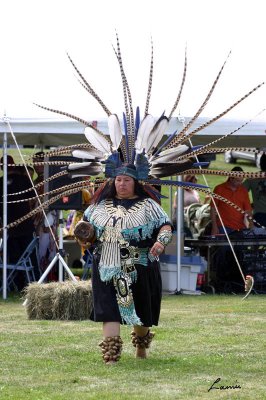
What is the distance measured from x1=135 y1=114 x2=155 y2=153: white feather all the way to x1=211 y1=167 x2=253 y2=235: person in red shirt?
664 centimetres

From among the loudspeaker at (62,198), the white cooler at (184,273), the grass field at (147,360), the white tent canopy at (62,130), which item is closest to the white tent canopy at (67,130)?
the white tent canopy at (62,130)

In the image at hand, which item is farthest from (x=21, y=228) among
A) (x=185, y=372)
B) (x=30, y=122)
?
(x=185, y=372)

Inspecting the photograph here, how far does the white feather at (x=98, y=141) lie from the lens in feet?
29.1

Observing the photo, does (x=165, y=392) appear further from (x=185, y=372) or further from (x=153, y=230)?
(x=153, y=230)

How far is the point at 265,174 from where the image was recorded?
867 cm

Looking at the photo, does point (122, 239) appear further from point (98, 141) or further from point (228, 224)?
point (228, 224)

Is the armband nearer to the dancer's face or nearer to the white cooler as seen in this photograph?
the dancer's face

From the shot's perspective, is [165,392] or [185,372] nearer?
[165,392]

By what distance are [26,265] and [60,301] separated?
3.27m

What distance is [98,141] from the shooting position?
8930mm

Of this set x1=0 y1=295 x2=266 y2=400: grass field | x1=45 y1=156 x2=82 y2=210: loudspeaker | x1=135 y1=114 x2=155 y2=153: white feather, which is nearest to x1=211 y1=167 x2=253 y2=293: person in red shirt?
x1=45 y1=156 x2=82 y2=210: loudspeaker

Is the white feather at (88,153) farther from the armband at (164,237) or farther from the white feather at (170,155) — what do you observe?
the armband at (164,237)

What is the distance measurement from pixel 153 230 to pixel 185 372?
1.16m

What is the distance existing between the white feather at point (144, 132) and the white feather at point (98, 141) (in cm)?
26
